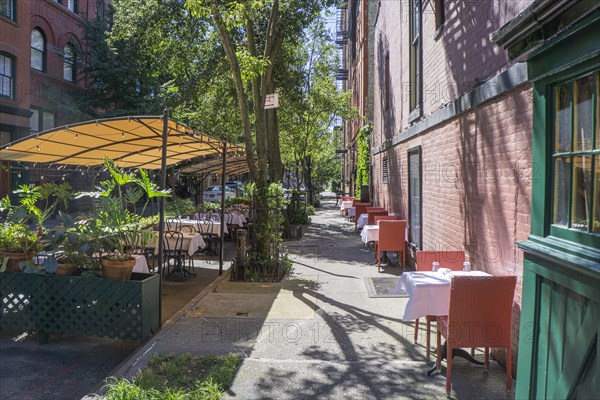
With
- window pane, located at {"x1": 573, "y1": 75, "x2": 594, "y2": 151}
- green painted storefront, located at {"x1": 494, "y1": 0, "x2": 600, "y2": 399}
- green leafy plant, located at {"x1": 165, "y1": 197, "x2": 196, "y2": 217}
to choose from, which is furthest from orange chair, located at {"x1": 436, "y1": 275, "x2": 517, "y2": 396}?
green leafy plant, located at {"x1": 165, "y1": 197, "x2": 196, "y2": 217}

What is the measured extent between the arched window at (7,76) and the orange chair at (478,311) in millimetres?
20655

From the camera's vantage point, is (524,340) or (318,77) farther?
(318,77)

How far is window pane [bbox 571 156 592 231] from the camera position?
2670 mm

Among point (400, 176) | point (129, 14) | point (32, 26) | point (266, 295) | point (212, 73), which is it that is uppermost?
point (32, 26)

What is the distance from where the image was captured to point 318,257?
38.4 ft

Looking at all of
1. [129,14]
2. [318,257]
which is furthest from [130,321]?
[129,14]

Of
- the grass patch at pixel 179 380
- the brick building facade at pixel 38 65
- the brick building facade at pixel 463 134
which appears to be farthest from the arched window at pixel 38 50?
the grass patch at pixel 179 380

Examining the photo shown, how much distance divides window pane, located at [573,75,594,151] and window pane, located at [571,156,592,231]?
0.29 feet

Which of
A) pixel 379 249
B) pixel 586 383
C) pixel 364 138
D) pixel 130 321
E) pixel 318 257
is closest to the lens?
pixel 586 383

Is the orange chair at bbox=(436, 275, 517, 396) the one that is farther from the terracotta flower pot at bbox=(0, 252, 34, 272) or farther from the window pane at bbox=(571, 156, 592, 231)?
the terracotta flower pot at bbox=(0, 252, 34, 272)

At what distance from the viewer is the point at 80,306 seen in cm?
548

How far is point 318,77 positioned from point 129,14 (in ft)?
40.0

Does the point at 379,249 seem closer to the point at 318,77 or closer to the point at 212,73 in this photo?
the point at 212,73

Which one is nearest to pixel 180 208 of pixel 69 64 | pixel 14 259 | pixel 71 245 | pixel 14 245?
pixel 14 245
